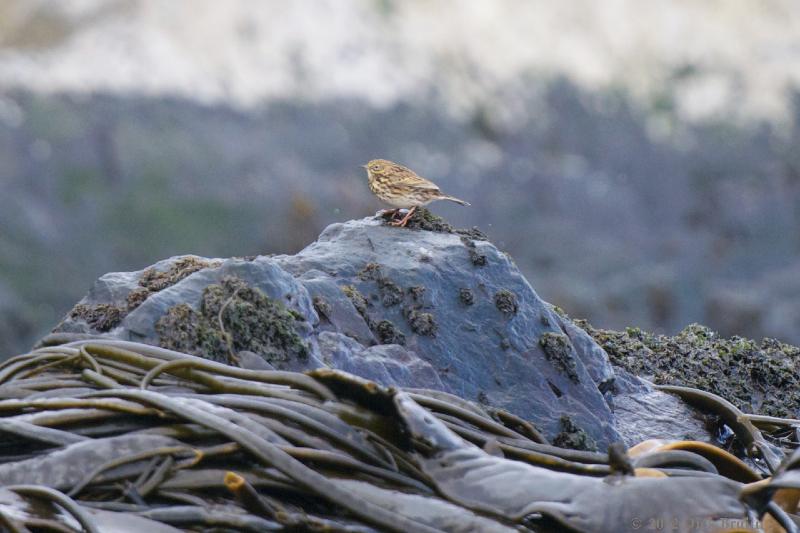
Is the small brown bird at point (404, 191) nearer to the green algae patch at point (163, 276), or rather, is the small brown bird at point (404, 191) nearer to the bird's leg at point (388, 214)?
the bird's leg at point (388, 214)

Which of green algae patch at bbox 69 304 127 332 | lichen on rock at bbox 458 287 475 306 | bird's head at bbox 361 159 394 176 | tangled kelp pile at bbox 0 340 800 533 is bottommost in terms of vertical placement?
tangled kelp pile at bbox 0 340 800 533

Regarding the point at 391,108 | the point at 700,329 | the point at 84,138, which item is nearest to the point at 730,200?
the point at 391,108

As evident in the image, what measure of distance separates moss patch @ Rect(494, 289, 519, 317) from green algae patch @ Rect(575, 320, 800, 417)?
1.05 m

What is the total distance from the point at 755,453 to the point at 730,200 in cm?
2486

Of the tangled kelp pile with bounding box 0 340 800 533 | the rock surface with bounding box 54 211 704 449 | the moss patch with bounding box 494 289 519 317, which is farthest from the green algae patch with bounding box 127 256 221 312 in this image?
the moss patch with bounding box 494 289 519 317

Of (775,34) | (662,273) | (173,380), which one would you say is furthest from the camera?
(775,34)

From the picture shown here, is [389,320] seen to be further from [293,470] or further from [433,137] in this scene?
[433,137]

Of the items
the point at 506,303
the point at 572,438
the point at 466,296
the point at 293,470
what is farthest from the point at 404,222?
the point at 293,470

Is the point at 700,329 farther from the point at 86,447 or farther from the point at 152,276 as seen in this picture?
the point at 86,447

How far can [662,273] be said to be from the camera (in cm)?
2497

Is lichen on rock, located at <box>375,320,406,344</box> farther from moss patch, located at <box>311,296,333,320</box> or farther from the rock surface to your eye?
moss patch, located at <box>311,296,333,320</box>

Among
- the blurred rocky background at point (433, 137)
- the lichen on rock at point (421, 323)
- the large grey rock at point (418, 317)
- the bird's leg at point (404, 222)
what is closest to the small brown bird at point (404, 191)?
the bird's leg at point (404, 222)

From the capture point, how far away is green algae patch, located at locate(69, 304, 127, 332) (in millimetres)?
4199

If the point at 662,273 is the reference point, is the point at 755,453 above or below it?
above
